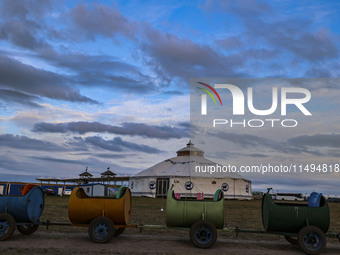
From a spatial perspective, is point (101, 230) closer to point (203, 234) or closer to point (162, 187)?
point (203, 234)

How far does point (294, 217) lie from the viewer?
11641 mm

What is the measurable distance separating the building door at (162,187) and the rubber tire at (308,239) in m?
49.1

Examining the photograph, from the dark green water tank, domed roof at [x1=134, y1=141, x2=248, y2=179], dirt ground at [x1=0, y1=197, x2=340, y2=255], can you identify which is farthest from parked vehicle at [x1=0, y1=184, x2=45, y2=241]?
domed roof at [x1=134, y1=141, x2=248, y2=179]

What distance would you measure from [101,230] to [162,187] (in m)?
48.9

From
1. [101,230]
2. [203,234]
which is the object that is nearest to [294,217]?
[203,234]

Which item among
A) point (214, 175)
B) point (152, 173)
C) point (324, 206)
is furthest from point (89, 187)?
point (324, 206)

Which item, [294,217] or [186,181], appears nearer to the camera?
[294,217]

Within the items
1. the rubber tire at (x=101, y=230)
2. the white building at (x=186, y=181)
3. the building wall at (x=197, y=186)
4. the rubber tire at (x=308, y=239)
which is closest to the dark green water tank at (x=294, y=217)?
the rubber tire at (x=308, y=239)

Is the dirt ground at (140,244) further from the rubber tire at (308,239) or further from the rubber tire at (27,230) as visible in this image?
the rubber tire at (308,239)

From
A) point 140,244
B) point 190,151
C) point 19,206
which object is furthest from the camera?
point 190,151

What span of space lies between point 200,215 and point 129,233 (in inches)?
156

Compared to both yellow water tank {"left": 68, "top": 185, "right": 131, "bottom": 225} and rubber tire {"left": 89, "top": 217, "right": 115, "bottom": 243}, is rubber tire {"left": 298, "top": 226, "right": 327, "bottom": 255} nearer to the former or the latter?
yellow water tank {"left": 68, "top": 185, "right": 131, "bottom": 225}

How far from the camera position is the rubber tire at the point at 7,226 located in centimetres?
1159

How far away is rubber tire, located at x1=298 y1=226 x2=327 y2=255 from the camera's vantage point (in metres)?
11.1
